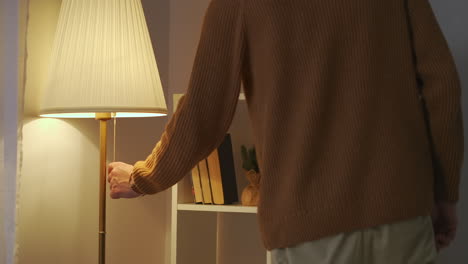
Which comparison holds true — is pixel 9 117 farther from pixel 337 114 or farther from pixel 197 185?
pixel 337 114

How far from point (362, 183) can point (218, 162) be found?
2.35 ft

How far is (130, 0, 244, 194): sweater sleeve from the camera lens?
1.22 meters

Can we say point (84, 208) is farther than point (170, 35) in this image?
No

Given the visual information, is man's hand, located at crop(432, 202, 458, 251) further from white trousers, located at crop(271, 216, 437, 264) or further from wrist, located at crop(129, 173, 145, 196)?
wrist, located at crop(129, 173, 145, 196)

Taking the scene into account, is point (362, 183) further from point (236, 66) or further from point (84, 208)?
point (84, 208)

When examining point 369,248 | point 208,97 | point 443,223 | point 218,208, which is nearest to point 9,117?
point 208,97

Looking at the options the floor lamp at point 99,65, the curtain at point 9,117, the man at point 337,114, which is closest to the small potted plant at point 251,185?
the floor lamp at point 99,65

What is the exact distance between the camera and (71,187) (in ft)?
5.64

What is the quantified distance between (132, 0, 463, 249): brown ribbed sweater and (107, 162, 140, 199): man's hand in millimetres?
229

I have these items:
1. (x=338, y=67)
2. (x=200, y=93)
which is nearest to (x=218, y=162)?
(x=200, y=93)

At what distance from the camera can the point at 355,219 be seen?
113 cm

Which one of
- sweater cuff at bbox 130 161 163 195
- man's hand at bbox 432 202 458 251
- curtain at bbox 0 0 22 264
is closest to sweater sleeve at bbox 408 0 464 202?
man's hand at bbox 432 202 458 251

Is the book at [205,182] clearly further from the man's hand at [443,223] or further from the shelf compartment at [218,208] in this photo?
A: the man's hand at [443,223]

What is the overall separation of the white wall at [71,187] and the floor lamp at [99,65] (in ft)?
0.32
